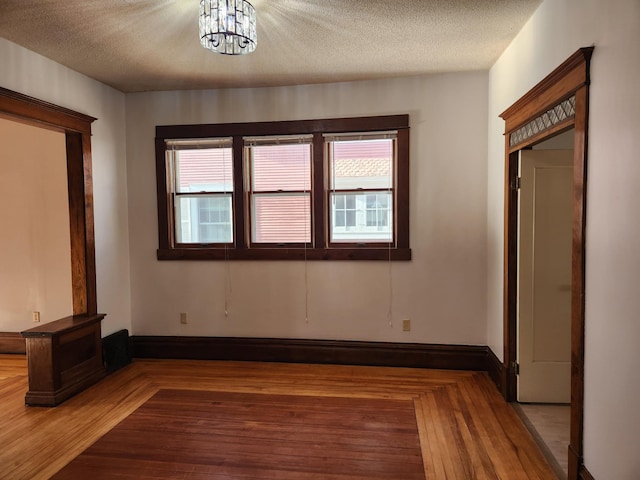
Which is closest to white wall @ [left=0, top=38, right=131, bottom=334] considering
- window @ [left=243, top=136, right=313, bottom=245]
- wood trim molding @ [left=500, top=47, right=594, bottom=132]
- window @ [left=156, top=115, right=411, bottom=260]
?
window @ [left=156, top=115, right=411, bottom=260]

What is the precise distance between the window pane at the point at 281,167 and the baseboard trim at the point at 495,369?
7.56ft

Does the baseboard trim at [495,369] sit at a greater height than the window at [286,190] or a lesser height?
lesser

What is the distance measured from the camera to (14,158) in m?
4.45

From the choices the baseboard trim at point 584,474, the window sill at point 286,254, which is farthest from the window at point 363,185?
A: the baseboard trim at point 584,474

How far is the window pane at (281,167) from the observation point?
424 cm

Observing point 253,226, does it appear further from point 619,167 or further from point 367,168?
point 619,167

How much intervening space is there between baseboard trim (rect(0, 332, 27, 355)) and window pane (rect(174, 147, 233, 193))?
2.38 metres

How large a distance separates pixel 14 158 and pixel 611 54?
17.0 ft

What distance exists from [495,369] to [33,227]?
4768 mm

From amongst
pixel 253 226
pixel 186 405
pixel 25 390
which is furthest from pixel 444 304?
pixel 25 390

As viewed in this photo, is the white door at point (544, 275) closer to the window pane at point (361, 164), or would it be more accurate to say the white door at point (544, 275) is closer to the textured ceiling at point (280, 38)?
the textured ceiling at point (280, 38)

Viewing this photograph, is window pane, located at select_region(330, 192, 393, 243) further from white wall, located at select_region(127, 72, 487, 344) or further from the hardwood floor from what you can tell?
the hardwood floor

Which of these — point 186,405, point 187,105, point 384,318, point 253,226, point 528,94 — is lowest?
point 186,405

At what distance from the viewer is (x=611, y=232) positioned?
187 cm
